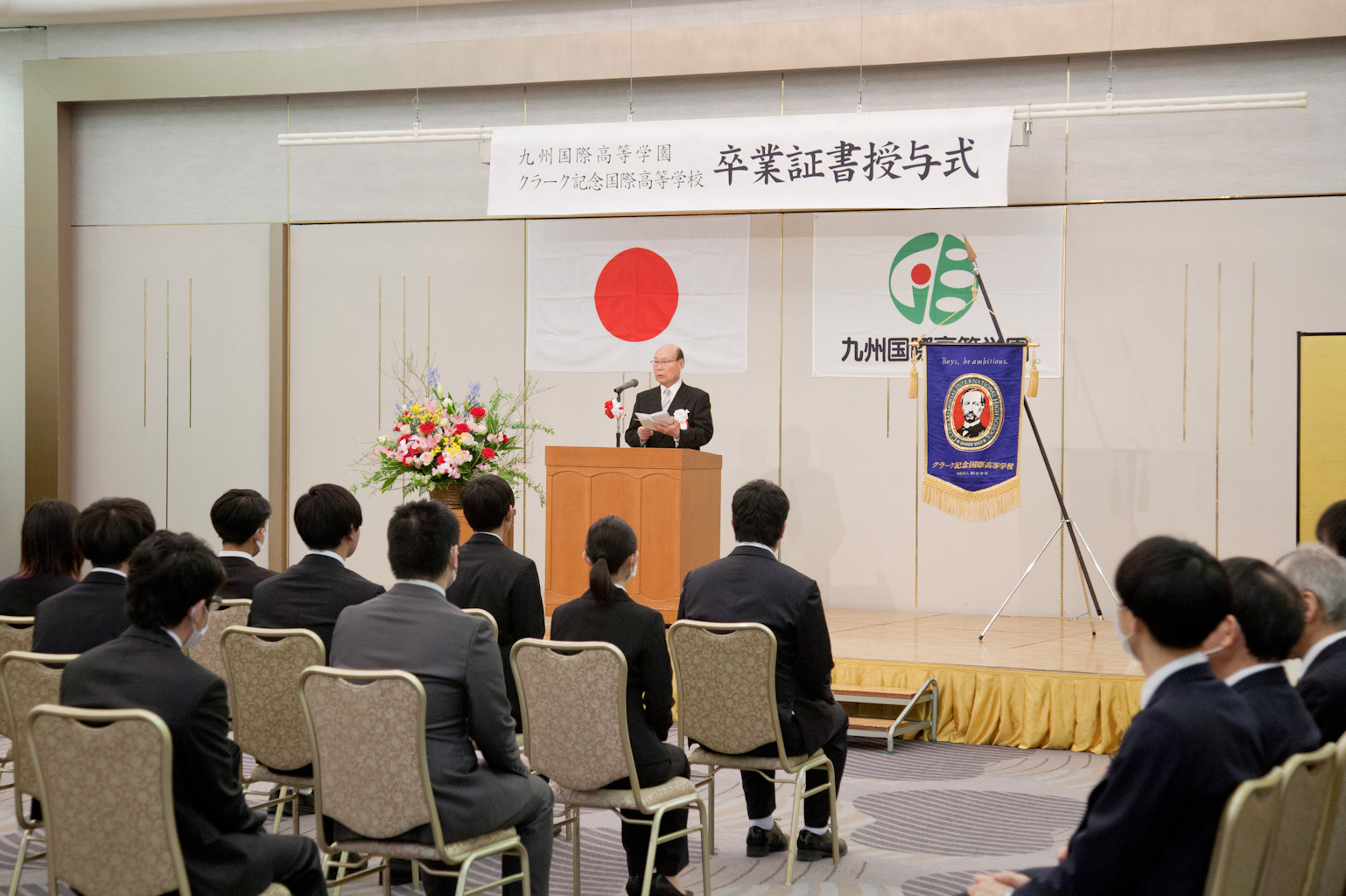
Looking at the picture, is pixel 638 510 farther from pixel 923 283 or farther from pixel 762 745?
pixel 923 283

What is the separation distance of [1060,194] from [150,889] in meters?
6.87

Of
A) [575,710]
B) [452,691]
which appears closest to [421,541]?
[452,691]

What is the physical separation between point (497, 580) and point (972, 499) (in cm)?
366

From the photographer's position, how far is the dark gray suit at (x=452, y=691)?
278 cm

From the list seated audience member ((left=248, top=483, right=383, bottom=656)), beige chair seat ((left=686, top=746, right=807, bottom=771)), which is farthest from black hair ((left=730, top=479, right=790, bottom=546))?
seated audience member ((left=248, top=483, right=383, bottom=656))

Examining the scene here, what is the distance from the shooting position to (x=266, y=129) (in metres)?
9.05

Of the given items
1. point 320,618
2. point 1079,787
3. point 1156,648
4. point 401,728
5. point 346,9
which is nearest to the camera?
point 1156,648

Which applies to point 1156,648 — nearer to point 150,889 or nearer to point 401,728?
point 401,728

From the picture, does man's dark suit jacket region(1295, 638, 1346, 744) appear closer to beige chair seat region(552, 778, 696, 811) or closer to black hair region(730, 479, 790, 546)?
beige chair seat region(552, 778, 696, 811)

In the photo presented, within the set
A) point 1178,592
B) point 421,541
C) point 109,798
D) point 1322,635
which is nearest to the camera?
point 1178,592

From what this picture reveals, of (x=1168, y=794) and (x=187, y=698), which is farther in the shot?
(x=187, y=698)

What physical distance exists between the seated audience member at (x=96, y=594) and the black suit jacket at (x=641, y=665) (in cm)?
126

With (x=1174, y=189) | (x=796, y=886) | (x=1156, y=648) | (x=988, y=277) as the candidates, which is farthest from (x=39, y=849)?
(x=1174, y=189)

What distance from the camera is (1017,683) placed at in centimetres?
571
